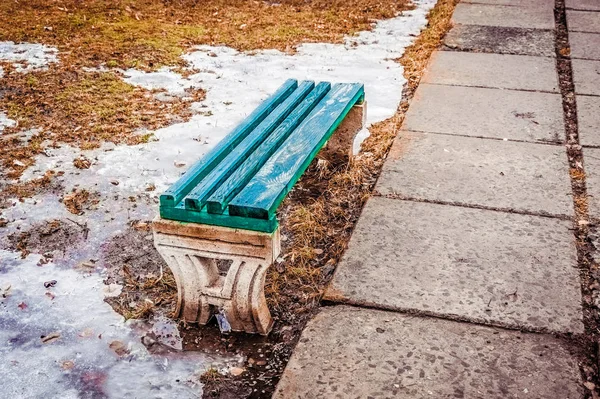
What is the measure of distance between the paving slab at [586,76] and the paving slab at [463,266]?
7.65 ft

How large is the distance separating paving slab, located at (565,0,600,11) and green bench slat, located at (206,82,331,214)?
539 centimetres

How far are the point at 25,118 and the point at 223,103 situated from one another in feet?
4.60

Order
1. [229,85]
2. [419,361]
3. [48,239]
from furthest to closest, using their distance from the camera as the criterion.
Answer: [229,85]
[48,239]
[419,361]

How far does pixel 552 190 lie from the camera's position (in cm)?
371

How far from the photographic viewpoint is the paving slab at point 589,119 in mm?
4371

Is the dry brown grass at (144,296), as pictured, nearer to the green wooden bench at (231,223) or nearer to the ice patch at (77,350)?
the ice patch at (77,350)

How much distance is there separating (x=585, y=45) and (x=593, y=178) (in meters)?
3.18

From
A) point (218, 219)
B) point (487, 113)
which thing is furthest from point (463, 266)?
point (487, 113)

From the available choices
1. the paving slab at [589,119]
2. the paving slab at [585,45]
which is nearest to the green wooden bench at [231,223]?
the paving slab at [589,119]

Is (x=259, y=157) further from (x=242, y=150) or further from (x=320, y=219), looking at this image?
(x=320, y=219)

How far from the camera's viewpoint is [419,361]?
2.43 meters

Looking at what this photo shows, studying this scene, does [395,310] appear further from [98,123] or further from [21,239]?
[98,123]

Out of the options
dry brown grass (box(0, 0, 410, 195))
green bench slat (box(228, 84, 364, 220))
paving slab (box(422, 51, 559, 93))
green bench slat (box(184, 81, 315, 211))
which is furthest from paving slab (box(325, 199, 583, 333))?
paving slab (box(422, 51, 559, 93))

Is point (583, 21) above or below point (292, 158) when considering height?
below
